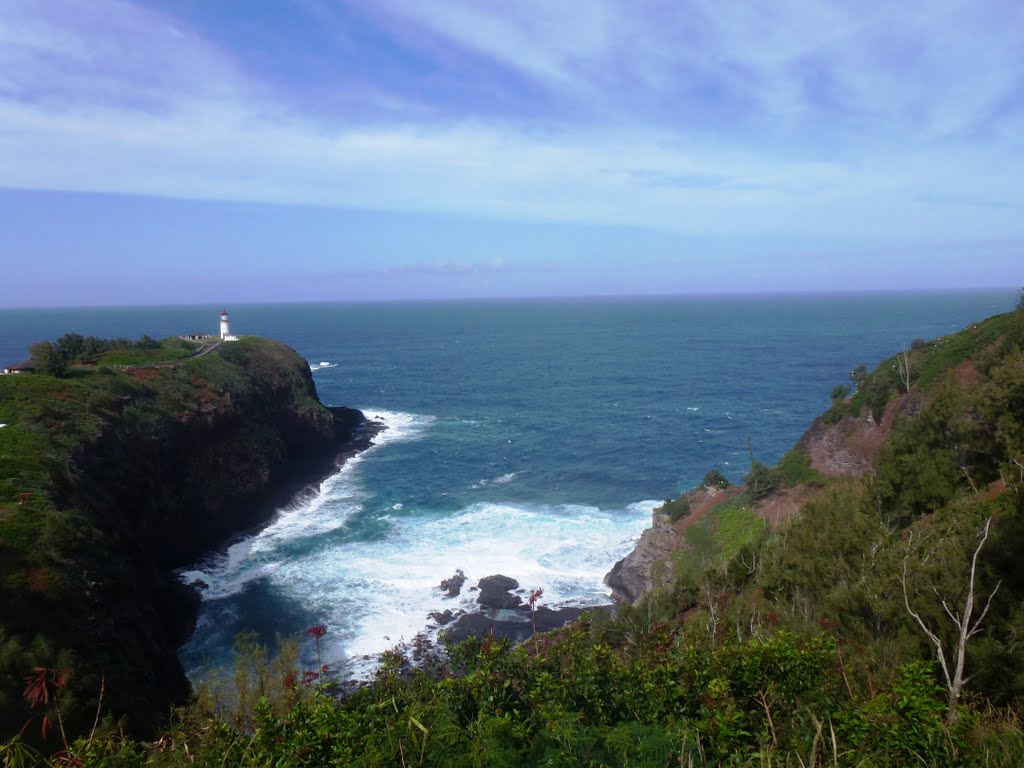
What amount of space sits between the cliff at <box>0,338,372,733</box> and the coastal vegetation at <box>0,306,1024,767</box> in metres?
0.74

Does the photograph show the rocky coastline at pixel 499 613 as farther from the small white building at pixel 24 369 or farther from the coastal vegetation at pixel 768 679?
the small white building at pixel 24 369

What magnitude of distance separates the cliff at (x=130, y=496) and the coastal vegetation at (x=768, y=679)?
29.1 inches

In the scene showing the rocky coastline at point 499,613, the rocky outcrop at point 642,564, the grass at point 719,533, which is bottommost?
the rocky coastline at point 499,613

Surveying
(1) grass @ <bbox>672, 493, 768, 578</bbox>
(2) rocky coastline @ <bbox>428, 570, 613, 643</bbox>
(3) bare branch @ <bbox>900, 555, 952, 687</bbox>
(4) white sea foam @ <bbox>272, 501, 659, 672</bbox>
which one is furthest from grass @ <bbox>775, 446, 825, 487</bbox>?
(3) bare branch @ <bbox>900, 555, 952, 687</bbox>

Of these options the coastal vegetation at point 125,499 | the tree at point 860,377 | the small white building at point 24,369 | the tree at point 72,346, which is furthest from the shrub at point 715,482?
the tree at point 72,346

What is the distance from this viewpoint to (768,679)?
27.6 feet

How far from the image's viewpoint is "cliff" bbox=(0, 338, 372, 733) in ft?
63.2

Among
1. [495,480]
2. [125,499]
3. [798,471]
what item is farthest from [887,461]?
[125,499]

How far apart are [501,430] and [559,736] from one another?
190 ft

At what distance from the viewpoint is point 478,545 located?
3809cm

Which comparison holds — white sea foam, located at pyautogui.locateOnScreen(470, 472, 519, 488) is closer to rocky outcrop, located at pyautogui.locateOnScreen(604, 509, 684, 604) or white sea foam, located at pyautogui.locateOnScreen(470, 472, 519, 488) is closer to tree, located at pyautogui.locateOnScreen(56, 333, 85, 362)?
rocky outcrop, located at pyautogui.locateOnScreen(604, 509, 684, 604)

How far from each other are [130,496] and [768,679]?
119ft

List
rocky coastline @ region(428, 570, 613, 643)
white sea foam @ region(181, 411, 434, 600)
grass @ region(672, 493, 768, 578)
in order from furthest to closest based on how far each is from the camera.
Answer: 1. white sea foam @ region(181, 411, 434, 600)
2. grass @ region(672, 493, 768, 578)
3. rocky coastline @ region(428, 570, 613, 643)

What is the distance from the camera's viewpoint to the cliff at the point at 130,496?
63.2 ft
